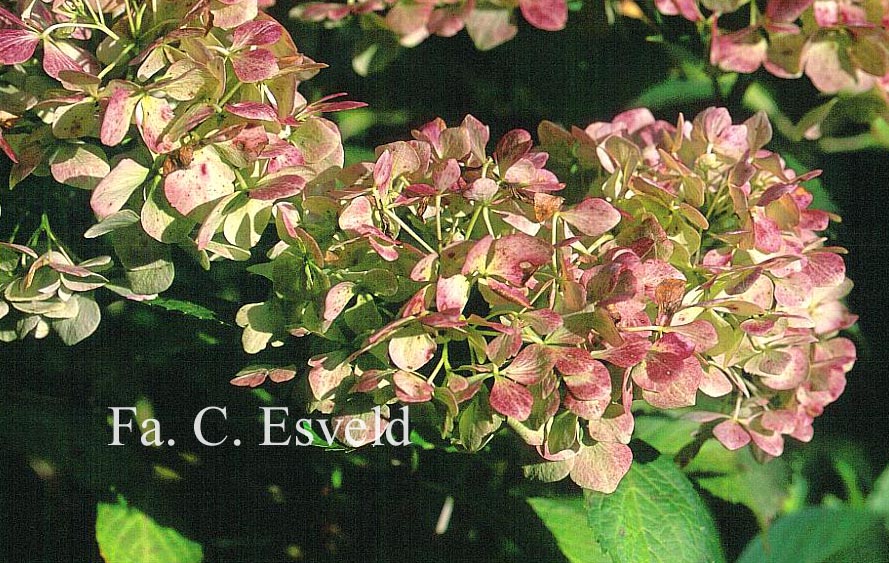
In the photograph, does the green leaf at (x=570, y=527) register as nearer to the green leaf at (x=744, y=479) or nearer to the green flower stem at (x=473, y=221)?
the green leaf at (x=744, y=479)

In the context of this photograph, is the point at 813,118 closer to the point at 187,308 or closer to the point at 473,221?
the point at 473,221

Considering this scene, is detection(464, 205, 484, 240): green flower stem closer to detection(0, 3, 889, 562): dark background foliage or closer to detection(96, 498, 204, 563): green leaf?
detection(0, 3, 889, 562): dark background foliage

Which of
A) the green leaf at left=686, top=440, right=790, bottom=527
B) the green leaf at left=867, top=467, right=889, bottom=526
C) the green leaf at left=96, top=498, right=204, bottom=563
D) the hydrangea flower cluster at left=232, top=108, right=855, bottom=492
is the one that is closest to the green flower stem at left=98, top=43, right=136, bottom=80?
the hydrangea flower cluster at left=232, top=108, right=855, bottom=492

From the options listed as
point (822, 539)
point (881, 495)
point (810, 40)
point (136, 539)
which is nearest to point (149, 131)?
point (136, 539)

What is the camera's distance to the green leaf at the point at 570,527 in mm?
607

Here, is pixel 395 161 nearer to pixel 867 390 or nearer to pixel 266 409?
pixel 266 409

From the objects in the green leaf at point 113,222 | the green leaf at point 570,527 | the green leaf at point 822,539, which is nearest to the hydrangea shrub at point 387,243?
the green leaf at point 113,222

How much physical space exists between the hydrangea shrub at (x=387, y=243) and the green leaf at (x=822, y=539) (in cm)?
26

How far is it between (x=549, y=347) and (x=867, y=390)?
0.58m

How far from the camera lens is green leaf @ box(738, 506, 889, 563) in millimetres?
724

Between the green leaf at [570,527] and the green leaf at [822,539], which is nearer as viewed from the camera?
the green leaf at [570,527]

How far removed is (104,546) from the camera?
24.3 inches

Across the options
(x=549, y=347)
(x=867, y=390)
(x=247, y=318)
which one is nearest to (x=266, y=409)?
(x=247, y=318)

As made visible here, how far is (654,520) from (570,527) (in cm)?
10
